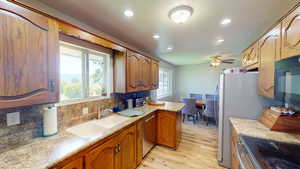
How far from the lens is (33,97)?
905mm

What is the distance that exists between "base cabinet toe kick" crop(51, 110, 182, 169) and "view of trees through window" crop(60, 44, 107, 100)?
85 cm

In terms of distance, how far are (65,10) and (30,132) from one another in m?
1.45

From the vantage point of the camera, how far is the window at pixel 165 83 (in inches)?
191

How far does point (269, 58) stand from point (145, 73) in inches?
78.0

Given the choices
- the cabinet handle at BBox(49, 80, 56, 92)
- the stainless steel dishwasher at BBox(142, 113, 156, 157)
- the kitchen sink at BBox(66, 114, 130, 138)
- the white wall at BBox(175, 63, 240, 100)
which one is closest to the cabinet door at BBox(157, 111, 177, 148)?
the stainless steel dishwasher at BBox(142, 113, 156, 157)

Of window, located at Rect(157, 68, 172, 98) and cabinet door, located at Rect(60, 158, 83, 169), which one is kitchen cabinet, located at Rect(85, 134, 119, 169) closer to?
cabinet door, located at Rect(60, 158, 83, 169)

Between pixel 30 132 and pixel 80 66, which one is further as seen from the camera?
pixel 80 66

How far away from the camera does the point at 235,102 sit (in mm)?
1818

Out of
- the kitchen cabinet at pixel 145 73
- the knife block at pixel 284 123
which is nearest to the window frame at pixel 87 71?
the kitchen cabinet at pixel 145 73

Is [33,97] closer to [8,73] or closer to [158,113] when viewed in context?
[8,73]

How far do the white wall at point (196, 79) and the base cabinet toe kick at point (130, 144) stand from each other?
13.4ft

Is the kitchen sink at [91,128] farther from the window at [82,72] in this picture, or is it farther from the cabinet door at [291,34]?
the cabinet door at [291,34]

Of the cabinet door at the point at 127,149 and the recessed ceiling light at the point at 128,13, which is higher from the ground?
the recessed ceiling light at the point at 128,13

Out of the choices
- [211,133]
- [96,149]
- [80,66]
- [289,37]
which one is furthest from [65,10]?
[211,133]
